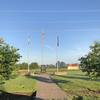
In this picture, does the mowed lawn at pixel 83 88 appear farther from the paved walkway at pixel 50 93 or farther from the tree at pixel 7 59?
the tree at pixel 7 59

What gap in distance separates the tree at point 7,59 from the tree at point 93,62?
818cm

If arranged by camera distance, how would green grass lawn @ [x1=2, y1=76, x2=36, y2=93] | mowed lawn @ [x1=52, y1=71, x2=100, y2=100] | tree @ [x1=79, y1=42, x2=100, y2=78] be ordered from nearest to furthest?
mowed lawn @ [x1=52, y1=71, x2=100, y2=100] < green grass lawn @ [x1=2, y1=76, x2=36, y2=93] < tree @ [x1=79, y1=42, x2=100, y2=78]

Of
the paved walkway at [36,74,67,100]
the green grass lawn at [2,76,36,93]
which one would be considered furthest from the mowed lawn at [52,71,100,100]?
the green grass lawn at [2,76,36,93]

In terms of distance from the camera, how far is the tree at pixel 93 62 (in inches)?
1528

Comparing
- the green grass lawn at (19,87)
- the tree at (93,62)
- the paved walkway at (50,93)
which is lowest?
the paved walkway at (50,93)

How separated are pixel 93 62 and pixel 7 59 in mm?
9659

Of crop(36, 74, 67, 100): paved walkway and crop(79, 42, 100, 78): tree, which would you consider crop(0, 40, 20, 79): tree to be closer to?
crop(36, 74, 67, 100): paved walkway

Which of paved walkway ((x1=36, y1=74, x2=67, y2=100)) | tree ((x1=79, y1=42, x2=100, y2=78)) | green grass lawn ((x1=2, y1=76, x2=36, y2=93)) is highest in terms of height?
tree ((x1=79, y1=42, x2=100, y2=78))

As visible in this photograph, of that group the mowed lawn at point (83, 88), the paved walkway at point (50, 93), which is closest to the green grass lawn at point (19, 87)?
the paved walkway at point (50, 93)

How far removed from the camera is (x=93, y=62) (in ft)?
128

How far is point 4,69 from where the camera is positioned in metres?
33.6

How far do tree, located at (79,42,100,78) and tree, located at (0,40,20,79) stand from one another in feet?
26.8

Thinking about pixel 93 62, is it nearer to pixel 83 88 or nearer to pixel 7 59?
pixel 83 88

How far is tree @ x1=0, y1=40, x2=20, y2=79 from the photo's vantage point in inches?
1294
